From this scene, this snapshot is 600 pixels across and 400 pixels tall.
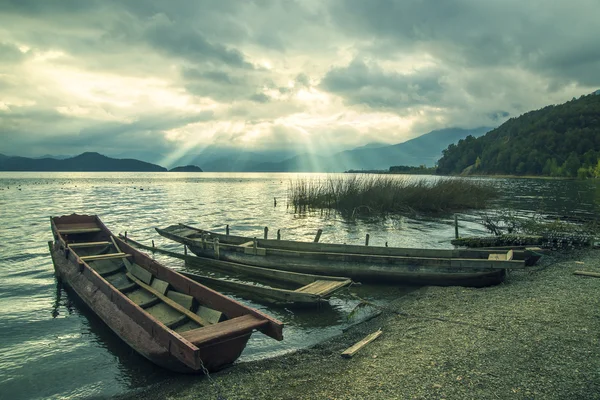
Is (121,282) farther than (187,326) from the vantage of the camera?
Yes

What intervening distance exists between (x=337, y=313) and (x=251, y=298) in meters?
2.47

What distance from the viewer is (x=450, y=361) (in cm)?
545

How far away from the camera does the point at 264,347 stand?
7.31 metres

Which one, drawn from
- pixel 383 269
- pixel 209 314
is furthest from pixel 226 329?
pixel 383 269

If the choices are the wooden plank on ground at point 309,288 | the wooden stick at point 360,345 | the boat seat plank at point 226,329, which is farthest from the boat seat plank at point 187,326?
the wooden stick at point 360,345

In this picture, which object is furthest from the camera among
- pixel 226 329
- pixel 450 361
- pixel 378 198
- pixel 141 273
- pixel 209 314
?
pixel 378 198

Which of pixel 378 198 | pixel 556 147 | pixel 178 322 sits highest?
pixel 556 147

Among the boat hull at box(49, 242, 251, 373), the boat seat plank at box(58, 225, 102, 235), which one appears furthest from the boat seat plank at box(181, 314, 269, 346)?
the boat seat plank at box(58, 225, 102, 235)

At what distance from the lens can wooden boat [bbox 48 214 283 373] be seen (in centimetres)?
542

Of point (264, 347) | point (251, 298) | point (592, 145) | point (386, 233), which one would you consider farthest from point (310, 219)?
point (592, 145)

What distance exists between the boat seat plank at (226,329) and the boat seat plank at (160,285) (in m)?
2.89

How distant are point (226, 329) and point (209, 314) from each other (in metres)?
1.48

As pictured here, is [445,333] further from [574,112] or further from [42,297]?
[574,112]

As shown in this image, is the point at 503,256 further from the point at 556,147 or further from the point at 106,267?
the point at 556,147
